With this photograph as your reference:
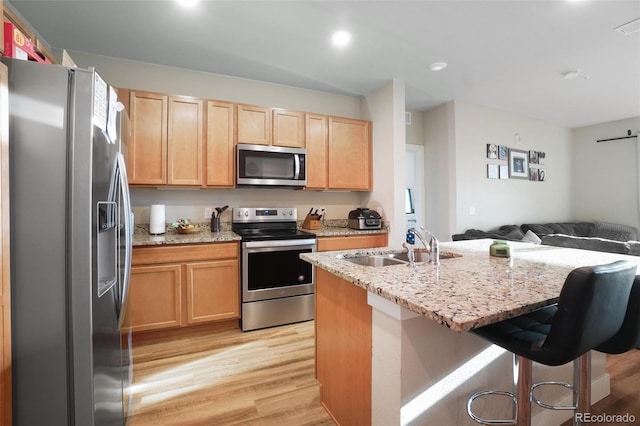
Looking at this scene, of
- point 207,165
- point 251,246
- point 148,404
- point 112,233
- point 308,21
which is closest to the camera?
point 112,233

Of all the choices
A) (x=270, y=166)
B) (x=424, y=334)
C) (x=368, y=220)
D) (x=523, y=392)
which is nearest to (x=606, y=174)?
(x=368, y=220)

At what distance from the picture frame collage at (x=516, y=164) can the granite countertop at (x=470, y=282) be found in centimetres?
303

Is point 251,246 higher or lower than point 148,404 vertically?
higher

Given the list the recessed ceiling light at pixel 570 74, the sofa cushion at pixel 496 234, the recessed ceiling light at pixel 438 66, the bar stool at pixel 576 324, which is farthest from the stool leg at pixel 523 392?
the recessed ceiling light at pixel 570 74

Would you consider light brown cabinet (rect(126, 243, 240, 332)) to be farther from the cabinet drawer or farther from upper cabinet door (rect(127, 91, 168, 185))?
upper cabinet door (rect(127, 91, 168, 185))

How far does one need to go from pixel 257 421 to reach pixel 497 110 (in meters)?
5.00

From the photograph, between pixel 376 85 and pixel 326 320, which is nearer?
pixel 326 320

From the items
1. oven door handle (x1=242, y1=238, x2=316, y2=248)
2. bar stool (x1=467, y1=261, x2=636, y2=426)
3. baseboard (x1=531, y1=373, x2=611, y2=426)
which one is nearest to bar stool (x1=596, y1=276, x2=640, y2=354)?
bar stool (x1=467, y1=261, x2=636, y2=426)

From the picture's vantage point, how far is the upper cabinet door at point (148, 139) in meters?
2.73

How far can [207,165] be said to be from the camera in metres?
3.00

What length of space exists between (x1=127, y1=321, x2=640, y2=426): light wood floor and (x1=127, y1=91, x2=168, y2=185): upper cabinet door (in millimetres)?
1493

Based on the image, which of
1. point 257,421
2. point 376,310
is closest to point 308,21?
point 376,310

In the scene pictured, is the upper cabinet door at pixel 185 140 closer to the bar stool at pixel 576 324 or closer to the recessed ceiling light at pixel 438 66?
the recessed ceiling light at pixel 438 66

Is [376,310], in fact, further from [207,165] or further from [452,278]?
[207,165]
